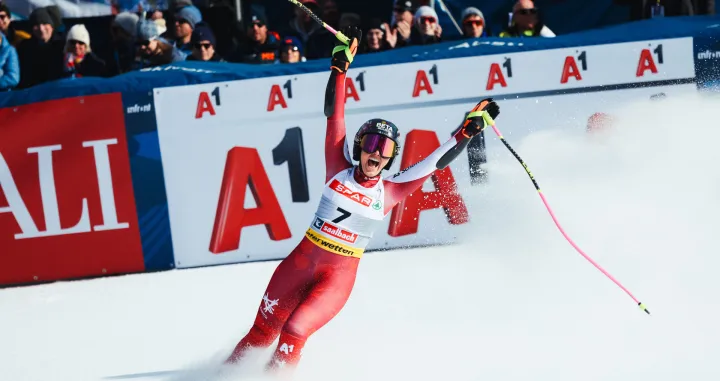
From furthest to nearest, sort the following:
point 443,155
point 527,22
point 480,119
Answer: point 527,22, point 443,155, point 480,119

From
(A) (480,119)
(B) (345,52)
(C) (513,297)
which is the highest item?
(B) (345,52)

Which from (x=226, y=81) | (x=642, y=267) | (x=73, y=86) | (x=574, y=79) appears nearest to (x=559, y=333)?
(x=642, y=267)

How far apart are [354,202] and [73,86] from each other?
4.27 m

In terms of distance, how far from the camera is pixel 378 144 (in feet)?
17.6

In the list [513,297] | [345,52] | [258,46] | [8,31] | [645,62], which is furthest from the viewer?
[8,31]

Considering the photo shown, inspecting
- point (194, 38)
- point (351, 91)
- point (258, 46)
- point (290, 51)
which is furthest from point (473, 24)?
point (194, 38)

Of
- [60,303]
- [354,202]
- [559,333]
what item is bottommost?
[60,303]

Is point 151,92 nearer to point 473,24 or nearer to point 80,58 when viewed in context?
point 80,58

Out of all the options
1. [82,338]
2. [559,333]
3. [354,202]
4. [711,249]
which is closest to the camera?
[354,202]

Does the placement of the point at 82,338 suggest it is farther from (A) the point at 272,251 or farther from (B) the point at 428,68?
(B) the point at 428,68

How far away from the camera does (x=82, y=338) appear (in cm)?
671

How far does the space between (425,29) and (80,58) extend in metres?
3.51

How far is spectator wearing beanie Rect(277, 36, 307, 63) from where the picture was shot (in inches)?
355

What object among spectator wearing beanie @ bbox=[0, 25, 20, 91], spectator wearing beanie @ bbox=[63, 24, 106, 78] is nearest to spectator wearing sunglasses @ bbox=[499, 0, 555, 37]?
spectator wearing beanie @ bbox=[63, 24, 106, 78]
